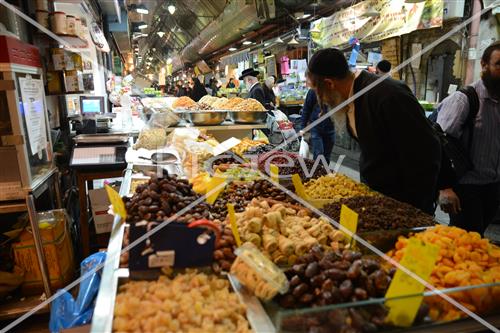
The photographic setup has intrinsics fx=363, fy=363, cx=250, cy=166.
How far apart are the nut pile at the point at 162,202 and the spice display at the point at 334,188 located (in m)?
0.78

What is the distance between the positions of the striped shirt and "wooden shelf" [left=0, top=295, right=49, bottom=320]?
3.59 meters

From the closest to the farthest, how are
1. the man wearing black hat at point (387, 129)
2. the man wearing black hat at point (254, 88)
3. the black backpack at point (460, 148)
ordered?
the man wearing black hat at point (387, 129) < the black backpack at point (460, 148) < the man wearing black hat at point (254, 88)

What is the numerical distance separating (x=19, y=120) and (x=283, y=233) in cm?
210

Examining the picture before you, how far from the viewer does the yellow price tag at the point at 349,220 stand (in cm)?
164

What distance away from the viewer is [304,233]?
169 centimetres

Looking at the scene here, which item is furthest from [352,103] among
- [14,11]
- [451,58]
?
[451,58]

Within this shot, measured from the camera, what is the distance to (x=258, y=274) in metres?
1.28

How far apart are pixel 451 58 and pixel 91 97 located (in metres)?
5.65

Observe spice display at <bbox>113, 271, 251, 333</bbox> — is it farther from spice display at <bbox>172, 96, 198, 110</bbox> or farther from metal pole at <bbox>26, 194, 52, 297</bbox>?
spice display at <bbox>172, 96, 198, 110</bbox>

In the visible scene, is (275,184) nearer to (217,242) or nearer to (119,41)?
A: (217,242)

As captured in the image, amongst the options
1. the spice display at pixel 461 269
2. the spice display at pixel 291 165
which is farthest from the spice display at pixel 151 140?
the spice display at pixel 461 269

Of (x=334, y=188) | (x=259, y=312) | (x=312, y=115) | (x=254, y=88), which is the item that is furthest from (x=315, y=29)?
(x=259, y=312)

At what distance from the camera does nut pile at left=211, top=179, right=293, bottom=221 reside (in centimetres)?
211

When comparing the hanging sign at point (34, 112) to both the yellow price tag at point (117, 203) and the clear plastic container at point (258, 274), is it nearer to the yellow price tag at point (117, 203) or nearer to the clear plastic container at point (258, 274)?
the yellow price tag at point (117, 203)
